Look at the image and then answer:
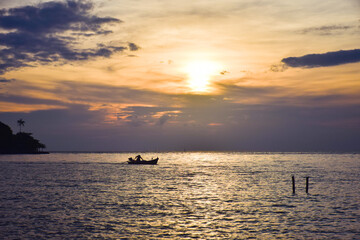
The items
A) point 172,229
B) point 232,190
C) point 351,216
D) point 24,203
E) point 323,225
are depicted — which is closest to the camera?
point 172,229

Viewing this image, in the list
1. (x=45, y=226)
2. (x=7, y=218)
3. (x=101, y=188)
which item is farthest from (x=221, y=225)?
(x=101, y=188)

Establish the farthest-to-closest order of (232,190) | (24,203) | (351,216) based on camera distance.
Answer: (232,190) → (24,203) → (351,216)

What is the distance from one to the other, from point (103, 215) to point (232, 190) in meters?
31.8

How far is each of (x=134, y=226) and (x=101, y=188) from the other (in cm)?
3470

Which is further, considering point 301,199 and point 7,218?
point 301,199

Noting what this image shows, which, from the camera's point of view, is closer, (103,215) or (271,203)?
(103,215)

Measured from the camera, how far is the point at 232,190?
65562mm

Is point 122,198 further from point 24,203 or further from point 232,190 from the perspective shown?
point 232,190

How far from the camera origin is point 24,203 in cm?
4819

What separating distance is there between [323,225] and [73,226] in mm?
25402

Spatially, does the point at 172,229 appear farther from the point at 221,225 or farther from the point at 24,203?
the point at 24,203

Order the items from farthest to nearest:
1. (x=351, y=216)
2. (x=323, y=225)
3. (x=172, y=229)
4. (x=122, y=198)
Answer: (x=122, y=198) → (x=351, y=216) → (x=323, y=225) → (x=172, y=229)

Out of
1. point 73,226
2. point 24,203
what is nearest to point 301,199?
point 73,226

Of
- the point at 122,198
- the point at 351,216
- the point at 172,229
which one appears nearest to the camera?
the point at 172,229
